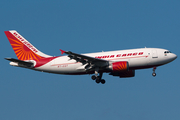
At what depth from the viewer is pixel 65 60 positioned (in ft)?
161

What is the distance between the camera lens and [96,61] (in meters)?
46.6

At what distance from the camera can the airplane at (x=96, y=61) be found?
46531mm

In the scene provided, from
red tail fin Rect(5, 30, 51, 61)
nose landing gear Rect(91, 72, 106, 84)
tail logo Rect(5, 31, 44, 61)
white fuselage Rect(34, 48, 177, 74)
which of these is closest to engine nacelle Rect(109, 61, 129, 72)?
white fuselage Rect(34, 48, 177, 74)

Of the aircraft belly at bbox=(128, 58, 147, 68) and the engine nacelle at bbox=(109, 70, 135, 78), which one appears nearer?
the aircraft belly at bbox=(128, 58, 147, 68)

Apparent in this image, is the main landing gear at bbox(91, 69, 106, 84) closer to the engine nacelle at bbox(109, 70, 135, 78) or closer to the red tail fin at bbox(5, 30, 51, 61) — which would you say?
the engine nacelle at bbox(109, 70, 135, 78)

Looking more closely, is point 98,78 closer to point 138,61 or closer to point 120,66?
point 120,66

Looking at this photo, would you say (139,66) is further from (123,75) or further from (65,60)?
(65,60)

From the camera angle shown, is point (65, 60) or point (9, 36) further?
point (9, 36)

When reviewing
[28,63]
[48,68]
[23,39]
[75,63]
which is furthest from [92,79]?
[23,39]

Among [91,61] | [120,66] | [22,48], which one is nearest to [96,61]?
[91,61]

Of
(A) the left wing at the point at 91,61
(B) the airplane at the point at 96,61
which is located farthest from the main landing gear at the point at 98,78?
(A) the left wing at the point at 91,61

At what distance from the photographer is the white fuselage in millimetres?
46656

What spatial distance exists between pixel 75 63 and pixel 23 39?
10.4 meters

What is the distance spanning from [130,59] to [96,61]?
496 cm
